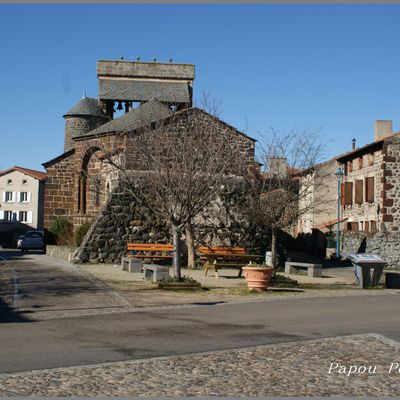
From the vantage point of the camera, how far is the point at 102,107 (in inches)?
1839

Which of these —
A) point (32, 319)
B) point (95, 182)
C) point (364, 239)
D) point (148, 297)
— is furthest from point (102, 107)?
point (32, 319)

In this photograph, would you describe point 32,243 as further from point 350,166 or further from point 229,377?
point 229,377

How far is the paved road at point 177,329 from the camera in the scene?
8.55 meters

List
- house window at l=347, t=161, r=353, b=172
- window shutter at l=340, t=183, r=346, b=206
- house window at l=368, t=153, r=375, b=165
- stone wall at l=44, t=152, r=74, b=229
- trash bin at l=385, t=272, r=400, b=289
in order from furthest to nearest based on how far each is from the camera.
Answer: window shutter at l=340, t=183, r=346, b=206 → house window at l=347, t=161, r=353, b=172 → stone wall at l=44, t=152, r=74, b=229 → house window at l=368, t=153, r=375, b=165 → trash bin at l=385, t=272, r=400, b=289

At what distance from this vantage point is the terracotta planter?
55.1 feet

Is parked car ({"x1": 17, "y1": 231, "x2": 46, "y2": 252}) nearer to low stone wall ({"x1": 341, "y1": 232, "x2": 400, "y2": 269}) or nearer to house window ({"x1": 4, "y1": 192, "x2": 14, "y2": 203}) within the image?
low stone wall ({"x1": 341, "y1": 232, "x2": 400, "y2": 269})

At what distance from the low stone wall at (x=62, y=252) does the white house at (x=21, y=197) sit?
48.6 metres

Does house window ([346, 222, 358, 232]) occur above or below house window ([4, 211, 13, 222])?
below

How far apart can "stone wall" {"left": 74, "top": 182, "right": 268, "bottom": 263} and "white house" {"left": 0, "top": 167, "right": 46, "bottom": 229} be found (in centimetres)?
5522

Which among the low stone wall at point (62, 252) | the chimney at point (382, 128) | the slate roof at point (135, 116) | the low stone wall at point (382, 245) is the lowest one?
the low stone wall at point (62, 252)

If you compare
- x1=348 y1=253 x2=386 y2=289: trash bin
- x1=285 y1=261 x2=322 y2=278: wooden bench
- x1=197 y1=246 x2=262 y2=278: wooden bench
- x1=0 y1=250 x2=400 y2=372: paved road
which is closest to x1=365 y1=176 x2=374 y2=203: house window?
x1=285 y1=261 x2=322 y2=278: wooden bench

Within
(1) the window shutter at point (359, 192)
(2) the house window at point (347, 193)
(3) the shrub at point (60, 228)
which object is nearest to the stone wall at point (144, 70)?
(3) the shrub at point (60, 228)

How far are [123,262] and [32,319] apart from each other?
1174cm

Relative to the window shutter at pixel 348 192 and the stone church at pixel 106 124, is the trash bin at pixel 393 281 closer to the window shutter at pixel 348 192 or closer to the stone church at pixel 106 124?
the stone church at pixel 106 124
